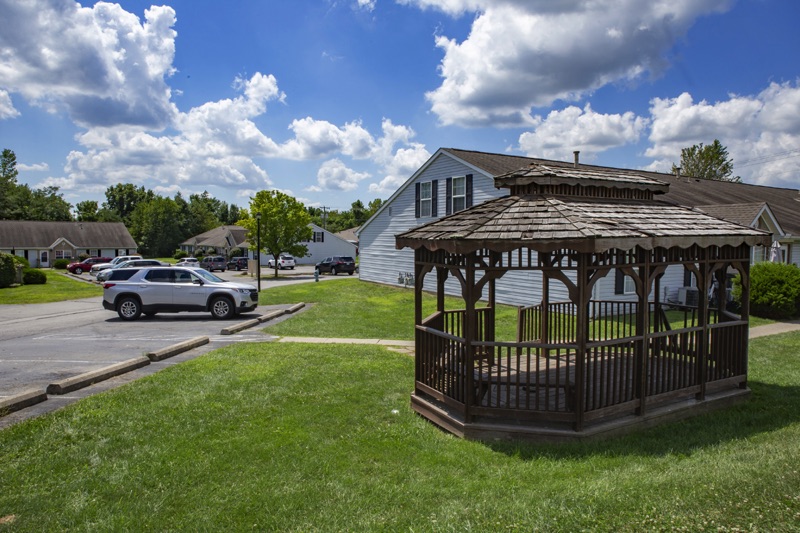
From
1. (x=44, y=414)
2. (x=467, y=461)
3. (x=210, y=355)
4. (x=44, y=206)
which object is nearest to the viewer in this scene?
(x=467, y=461)

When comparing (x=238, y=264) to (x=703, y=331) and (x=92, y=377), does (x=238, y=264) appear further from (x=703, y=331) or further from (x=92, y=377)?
(x=703, y=331)

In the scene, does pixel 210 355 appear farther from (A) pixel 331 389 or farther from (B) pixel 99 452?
(B) pixel 99 452

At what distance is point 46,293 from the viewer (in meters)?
29.2

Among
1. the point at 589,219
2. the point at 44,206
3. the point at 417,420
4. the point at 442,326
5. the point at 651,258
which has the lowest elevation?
the point at 417,420

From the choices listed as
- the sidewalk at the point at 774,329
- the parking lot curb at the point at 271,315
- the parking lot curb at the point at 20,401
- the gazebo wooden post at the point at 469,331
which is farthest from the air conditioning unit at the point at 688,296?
the parking lot curb at the point at 20,401

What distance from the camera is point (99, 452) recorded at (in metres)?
6.09

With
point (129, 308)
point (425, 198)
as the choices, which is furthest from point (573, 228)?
point (425, 198)

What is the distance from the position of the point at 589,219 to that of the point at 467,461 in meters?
3.42

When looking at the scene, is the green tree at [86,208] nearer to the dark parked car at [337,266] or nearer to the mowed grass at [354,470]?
the dark parked car at [337,266]

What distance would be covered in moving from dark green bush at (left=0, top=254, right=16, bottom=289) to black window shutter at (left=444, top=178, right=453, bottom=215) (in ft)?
87.3

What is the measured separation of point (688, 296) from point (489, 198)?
27.1ft

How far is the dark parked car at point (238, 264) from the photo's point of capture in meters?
55.8

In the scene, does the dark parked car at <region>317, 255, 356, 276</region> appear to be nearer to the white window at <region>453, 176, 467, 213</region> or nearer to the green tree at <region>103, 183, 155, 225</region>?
the white window at <region>453, 176, 467, 213</region>

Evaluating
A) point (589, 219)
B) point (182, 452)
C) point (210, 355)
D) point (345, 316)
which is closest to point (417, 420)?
point (182, 452)
